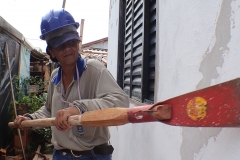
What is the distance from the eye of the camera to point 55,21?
79.7 inches

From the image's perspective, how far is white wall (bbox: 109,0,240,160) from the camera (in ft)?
3.53

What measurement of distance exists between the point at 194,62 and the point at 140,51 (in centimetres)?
146

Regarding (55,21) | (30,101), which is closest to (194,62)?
(55,21)

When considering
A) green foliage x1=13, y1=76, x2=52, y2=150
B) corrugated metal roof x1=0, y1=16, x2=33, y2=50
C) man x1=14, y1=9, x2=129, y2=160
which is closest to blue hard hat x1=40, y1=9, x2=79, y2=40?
man x1=14, y1=9, x2=129, y2=160

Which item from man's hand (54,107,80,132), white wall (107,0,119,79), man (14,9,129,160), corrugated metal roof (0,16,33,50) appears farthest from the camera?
corrugated metal roof (0,16,33,50)

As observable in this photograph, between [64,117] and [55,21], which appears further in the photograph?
[55,21]

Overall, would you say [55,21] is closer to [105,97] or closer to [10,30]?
[105,97]

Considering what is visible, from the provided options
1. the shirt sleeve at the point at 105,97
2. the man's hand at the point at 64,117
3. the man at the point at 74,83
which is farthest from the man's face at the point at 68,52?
the man's hand at the point at 64,117

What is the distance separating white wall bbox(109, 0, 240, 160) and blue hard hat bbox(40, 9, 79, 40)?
2.39 feet

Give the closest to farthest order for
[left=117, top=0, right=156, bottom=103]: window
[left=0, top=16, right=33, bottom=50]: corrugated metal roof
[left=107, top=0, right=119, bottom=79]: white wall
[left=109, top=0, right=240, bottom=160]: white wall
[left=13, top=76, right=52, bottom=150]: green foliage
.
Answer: [left=109, top=0, right=240, bottom=160]: white wall < [left=117, top=0, right=156, bottom=103]: window < [left=107, top=0, right=119, bottom=79]: white wall < [left=0, top=16, right=33, bottom=50]: corrugated metal roof < [left=13, top=76, right=52, bottom=150]: green foliage

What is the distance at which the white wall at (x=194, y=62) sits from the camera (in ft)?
3.53

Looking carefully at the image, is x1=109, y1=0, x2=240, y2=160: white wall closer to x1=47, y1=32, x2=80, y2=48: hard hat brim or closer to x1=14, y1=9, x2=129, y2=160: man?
x1=14, y1=9, x2=129, y2=160: man

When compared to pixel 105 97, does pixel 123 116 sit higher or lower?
lower

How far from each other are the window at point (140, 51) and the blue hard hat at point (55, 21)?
0.78 meters
